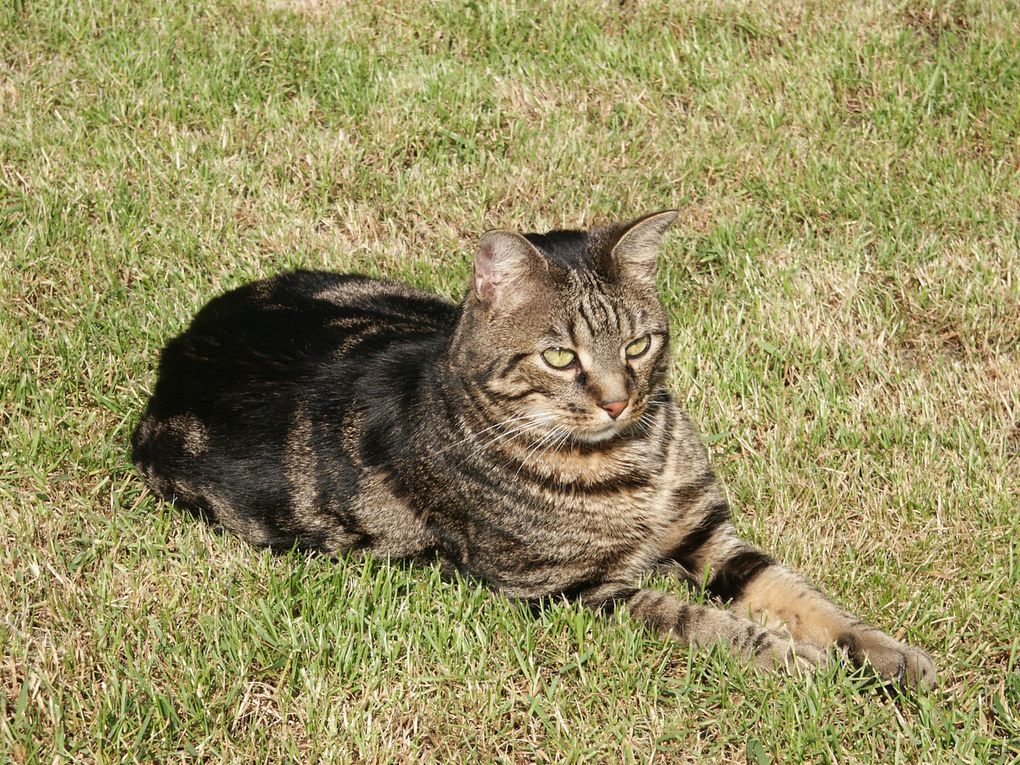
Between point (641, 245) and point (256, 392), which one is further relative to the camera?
point (256, 392)

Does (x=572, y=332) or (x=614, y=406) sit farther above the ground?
(x=572, y=332)

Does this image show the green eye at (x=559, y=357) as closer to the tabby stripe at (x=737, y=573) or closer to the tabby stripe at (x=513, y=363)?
the tabby stripe at (x=513, y=363)

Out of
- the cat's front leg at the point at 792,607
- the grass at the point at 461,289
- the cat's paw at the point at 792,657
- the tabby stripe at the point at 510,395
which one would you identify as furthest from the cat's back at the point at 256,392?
the cat's paw at the point at 792,657

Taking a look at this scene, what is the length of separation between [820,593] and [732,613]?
271mm

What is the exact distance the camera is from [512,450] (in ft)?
11.3

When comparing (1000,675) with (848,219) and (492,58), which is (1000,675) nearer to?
(848,219)

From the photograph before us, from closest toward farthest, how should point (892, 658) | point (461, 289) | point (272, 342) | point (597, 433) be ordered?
point (892, 658), point (597, 433), point (272, 342), point (461, 289)

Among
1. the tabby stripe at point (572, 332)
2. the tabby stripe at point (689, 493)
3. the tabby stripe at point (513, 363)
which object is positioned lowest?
the tabby stripe at point (689, 493)

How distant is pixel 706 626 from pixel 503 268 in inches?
47.5

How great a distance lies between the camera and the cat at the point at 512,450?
329cm

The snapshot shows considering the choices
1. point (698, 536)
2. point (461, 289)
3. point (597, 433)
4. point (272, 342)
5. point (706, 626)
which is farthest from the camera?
point (461, 289)

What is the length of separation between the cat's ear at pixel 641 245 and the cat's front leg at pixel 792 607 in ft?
2.88

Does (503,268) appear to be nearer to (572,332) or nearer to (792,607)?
(572,332)

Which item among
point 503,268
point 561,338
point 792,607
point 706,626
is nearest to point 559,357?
point 561,338
